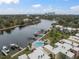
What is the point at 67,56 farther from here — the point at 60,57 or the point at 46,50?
the point at 46,50

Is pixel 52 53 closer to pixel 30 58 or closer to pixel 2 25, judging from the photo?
pixel 30 58

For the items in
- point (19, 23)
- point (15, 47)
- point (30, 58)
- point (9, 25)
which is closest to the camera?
point (30, 58)

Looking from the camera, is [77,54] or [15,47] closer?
[77,54]

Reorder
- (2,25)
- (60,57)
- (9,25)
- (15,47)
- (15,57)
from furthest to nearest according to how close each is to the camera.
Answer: (9,25) → (2,25) → (15,47) → (15,57) → (60,57)

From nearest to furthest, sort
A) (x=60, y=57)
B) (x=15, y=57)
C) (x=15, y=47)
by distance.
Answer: (x=60, y=57), (x=15, y=57), (x=15, y=47)

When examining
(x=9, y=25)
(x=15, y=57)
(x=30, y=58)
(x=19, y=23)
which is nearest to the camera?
(x=30, y=58)

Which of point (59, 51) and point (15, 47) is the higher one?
point (59, 51)

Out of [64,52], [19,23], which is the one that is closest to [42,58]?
[64,52]

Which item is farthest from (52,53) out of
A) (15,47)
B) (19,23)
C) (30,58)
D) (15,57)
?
(19,23)

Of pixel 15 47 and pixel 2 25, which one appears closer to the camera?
pixel 15 47
